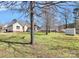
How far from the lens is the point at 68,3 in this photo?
200 inches

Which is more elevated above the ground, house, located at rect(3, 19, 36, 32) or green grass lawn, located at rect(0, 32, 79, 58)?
house, located at rect(3, 19, 36, 32)

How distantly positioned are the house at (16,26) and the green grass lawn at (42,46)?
10cm

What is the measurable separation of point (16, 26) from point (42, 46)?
780 mm

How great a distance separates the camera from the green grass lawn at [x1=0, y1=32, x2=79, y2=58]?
5.04 meters

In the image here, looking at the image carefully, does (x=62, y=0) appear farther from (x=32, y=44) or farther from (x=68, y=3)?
(x=32, y=44)

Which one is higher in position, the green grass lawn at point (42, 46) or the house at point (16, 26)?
the house at point (16, 26)

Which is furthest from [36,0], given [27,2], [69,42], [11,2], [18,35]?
[69,42]

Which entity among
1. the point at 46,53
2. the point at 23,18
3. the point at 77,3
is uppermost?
the point at 77,3

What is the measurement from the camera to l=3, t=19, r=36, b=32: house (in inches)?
202

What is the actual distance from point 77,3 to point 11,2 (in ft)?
5.04

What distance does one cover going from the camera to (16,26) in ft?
17.1

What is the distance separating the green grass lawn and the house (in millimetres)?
98

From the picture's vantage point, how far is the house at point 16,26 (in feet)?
16.8

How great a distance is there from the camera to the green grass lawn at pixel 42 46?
504cm
